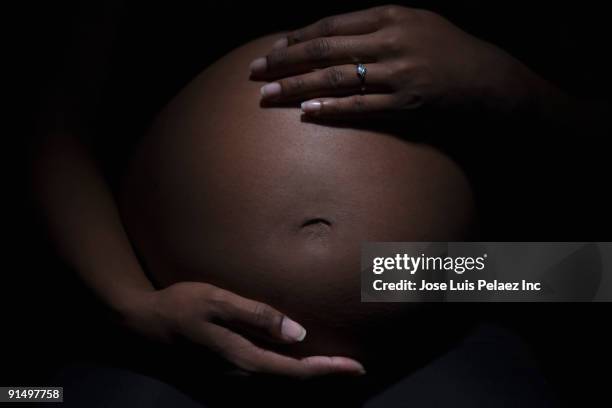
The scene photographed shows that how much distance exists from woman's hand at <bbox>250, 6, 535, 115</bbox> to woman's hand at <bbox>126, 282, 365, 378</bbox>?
261 mm

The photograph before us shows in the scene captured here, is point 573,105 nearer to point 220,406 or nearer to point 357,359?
point 357,359

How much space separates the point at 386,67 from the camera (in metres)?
0.63

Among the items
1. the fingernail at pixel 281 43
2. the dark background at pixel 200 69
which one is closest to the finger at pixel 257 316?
the dark background at pixel 200 69

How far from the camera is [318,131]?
25.4 inches

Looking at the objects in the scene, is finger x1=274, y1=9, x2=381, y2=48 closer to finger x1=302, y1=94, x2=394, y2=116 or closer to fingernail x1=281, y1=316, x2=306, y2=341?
finger x1=302, y1=94, x2=394, y2=116

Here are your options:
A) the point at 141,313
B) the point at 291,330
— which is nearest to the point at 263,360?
the point at 291,330

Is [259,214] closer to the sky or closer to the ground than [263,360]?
closer to the sky

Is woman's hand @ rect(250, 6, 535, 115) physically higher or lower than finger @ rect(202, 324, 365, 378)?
higher

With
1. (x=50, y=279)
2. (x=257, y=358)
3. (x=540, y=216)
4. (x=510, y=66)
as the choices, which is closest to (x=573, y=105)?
(x=510, y=66)

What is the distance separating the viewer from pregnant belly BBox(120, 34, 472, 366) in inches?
24.6

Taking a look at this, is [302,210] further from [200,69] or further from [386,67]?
[200,69]

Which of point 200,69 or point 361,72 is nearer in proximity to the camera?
point 361,72

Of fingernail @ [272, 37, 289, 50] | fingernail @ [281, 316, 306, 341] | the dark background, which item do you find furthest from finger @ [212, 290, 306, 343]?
fingernail @ [272, 37, 289, 50]

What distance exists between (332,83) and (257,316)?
30cm
